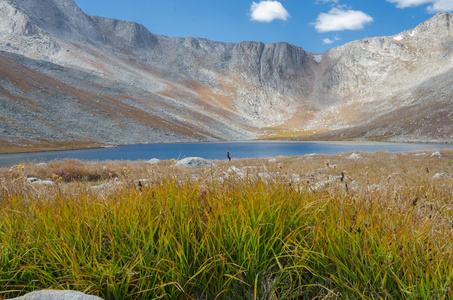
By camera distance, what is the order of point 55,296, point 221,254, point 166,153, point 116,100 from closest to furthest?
1. point 55,296
2. point 221,254
3. point 166,153
4. point 116,100

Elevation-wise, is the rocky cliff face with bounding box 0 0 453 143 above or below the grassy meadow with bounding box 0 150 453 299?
above

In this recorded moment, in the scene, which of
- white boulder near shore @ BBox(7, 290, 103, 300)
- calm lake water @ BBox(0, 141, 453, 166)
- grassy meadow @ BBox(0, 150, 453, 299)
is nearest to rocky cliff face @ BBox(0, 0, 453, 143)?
calm lake water @ BBox(0, 141, 453, 166)

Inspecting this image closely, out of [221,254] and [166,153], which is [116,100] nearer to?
[166,153]

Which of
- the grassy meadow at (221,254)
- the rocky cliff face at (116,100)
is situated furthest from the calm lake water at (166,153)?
the grassy meadow at (221,254)

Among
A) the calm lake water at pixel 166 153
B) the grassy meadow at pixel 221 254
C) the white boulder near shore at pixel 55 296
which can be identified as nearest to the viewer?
the white boulder near shore at pixel 55 296

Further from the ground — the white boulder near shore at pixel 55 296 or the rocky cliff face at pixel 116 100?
the rocky cliff face at pixel 116 100

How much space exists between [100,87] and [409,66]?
22057 cm

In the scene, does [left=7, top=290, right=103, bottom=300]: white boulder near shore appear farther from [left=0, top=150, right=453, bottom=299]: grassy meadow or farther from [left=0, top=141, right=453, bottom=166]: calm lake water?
[left=0, top=141, right=453, bottom=166]: calm lake water

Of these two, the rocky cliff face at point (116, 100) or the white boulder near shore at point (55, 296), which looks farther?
the rocky cliff face at point (116, 100)

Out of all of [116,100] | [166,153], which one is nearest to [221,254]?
[166,153]

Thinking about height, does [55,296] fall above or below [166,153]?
above

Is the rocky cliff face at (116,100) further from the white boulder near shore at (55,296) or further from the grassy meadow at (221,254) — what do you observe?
the white boulder near shore at (55,296)

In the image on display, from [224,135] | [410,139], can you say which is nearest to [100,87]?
[224,135]

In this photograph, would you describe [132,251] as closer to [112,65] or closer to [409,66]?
[112,65]
